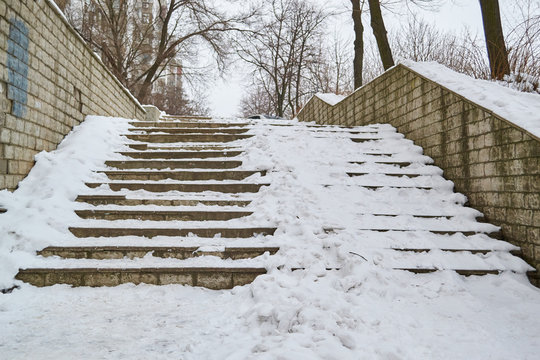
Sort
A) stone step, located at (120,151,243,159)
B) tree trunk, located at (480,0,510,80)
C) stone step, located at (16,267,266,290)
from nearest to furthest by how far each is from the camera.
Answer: stone step, located at (16,267,266,290) < stone step, located at (120,151,243,159) < tree trunk, located at (480,0,510,80)

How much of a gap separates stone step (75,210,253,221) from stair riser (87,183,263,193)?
0.62 meters

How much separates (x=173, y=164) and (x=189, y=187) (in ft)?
2.53

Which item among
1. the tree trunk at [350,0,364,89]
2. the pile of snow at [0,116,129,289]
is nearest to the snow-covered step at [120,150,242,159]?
the pile of snow at [0,116,129,289]

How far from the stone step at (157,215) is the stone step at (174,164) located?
4.24 feet

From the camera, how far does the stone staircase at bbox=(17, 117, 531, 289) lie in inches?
123

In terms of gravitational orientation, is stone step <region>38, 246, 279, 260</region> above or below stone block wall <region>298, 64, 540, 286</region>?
below

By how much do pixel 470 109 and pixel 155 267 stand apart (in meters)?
4.21

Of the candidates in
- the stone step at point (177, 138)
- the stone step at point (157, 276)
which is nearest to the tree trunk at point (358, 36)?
the stone step at point (177, 138)

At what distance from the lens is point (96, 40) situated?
16.5 meters

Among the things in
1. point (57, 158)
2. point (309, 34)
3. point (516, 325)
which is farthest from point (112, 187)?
point (309, 34)

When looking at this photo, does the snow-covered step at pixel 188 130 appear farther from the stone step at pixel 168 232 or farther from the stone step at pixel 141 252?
the stone step at pixel 141 252

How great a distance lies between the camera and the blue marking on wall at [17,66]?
3.76 m

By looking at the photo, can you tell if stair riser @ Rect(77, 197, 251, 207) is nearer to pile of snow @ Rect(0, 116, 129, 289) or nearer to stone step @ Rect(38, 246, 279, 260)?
pile of snow @ Rect(0, 116, 129, 289)

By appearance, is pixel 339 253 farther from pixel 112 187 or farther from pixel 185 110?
pixel 185 110
